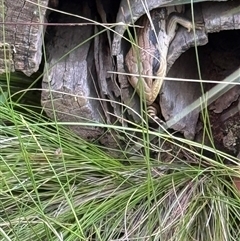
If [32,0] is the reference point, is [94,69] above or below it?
below

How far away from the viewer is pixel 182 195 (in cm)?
132

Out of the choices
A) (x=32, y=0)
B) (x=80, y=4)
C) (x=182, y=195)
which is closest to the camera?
(x=32, y=0)

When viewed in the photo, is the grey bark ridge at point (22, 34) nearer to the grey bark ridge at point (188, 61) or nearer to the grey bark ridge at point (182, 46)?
the grey bark ridge at point (182, 46)

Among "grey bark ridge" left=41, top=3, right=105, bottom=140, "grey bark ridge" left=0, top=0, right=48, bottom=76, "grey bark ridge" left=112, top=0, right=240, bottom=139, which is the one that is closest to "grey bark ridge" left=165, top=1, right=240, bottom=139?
"grey bark ridge" left=112, top=0, right=240, bottom=139

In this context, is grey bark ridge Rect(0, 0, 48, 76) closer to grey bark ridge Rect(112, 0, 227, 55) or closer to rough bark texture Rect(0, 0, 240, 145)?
rough bark texture Rect(0, 0, 240, 145)

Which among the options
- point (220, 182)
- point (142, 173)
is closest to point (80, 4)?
point (142, 173)

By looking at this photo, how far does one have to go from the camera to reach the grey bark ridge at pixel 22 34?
1.22 metres

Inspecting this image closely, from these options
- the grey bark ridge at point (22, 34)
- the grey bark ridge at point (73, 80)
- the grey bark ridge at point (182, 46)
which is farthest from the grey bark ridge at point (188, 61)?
→ the grey bark ridge at point (22, 34)

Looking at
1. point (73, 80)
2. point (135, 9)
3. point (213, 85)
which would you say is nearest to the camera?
point (135, 9)

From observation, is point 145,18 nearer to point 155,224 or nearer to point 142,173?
point 142,173

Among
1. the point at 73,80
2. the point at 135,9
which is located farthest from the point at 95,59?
the point at 135,9

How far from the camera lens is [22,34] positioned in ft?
4.04

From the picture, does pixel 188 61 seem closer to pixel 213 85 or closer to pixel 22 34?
pixel 213 85

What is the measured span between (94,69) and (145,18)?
198 mm
